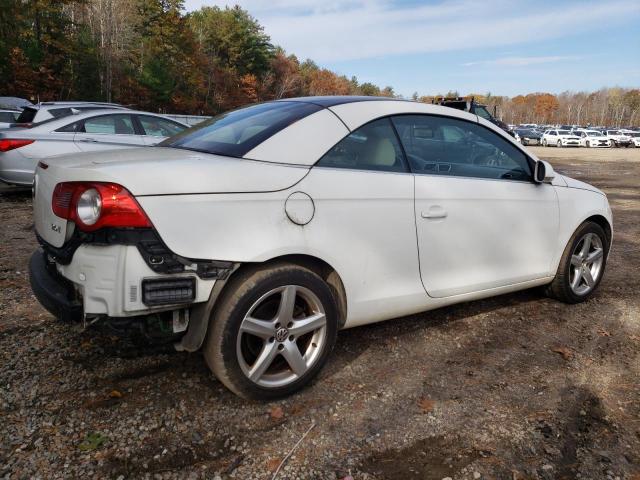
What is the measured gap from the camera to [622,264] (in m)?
5.52

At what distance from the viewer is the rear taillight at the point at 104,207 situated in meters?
2.12

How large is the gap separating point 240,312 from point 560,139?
47.0m

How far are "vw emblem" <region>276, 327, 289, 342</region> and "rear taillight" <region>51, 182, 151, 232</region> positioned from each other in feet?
2.80

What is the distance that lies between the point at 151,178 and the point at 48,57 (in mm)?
40189

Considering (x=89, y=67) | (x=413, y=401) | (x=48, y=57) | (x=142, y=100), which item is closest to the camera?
(x=413, y=401)

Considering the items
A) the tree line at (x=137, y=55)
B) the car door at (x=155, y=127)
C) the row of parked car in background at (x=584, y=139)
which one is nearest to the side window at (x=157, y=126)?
the car door at (x=155, y=127)

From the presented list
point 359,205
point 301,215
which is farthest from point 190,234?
point 359,205

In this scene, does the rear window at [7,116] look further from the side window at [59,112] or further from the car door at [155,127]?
the car door at [155,127]

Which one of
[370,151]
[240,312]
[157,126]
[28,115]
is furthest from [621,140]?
[240,312]

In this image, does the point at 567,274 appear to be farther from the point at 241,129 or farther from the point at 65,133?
the point at 65,133

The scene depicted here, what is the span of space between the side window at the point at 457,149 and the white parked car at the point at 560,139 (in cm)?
4461

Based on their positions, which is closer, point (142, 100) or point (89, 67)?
point (89, 67)

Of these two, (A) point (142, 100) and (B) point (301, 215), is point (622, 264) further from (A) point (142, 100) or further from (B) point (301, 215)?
(A) point (142, 100)

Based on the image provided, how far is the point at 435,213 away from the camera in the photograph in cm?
305
